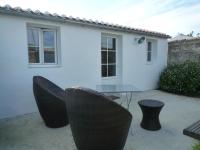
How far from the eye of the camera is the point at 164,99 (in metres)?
6.89

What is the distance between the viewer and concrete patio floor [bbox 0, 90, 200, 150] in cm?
325

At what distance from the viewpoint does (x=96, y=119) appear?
2475 millimetres

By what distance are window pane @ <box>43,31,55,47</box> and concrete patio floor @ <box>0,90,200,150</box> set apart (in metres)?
2.19

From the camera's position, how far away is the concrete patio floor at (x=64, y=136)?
3.25 meters

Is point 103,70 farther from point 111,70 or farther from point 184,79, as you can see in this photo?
point 184,79

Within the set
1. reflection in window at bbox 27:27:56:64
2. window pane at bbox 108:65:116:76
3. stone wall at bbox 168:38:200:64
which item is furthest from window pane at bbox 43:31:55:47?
stone wall at bbox 168:38:200:64

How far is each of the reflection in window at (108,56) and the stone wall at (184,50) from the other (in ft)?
14.8

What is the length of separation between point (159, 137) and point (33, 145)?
2.56 m

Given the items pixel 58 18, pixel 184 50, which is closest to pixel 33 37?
pixel 58 18

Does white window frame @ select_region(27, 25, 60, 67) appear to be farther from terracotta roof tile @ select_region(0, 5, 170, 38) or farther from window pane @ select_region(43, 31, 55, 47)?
terracotta roof tile @ select_region(0, 5, 170, 38)

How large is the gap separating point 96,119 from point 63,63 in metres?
3.46

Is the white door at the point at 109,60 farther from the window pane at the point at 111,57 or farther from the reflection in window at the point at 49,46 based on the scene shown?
the reflection in window at the point at 49,46

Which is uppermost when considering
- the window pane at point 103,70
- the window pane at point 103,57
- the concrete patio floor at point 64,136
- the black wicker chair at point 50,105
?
the window pane at point 103,57

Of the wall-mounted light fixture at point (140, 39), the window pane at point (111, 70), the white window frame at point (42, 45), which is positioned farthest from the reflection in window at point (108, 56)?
the white window frame at point (42, 45)
